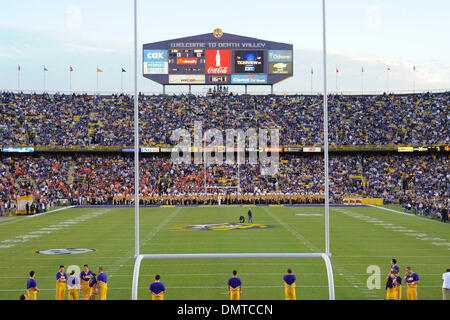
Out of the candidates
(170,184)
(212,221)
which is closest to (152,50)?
(170,184)

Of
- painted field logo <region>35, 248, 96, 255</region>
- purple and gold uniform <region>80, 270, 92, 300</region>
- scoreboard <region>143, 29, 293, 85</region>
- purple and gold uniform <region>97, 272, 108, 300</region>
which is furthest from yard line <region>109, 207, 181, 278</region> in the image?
scoreboard <region>143, 29, 293, 85</region>

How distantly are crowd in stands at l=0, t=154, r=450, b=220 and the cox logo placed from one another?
844 centimetres

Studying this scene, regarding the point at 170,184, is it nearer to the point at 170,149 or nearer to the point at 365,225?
the point at 170,149

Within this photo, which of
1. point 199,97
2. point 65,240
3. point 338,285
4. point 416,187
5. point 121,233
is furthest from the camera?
point 199,97

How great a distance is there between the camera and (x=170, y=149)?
1772 inches

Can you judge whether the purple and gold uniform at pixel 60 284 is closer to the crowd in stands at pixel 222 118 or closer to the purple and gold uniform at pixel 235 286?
the purple and gold uniform at pixel 235 286

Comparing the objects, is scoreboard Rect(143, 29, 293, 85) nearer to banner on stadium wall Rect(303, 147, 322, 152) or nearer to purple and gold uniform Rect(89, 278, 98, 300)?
banner on stadium wall Rect(303, 147, 322, 152)

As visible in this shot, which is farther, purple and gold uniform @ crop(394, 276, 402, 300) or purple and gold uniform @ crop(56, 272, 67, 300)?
purple and gold uniform @ crop(56, 272, 67, 300)

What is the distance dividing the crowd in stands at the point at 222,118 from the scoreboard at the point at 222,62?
365cm

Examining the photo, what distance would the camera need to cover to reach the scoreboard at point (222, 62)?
47625 millimetres

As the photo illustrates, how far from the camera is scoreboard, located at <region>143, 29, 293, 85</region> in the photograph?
4762cm
